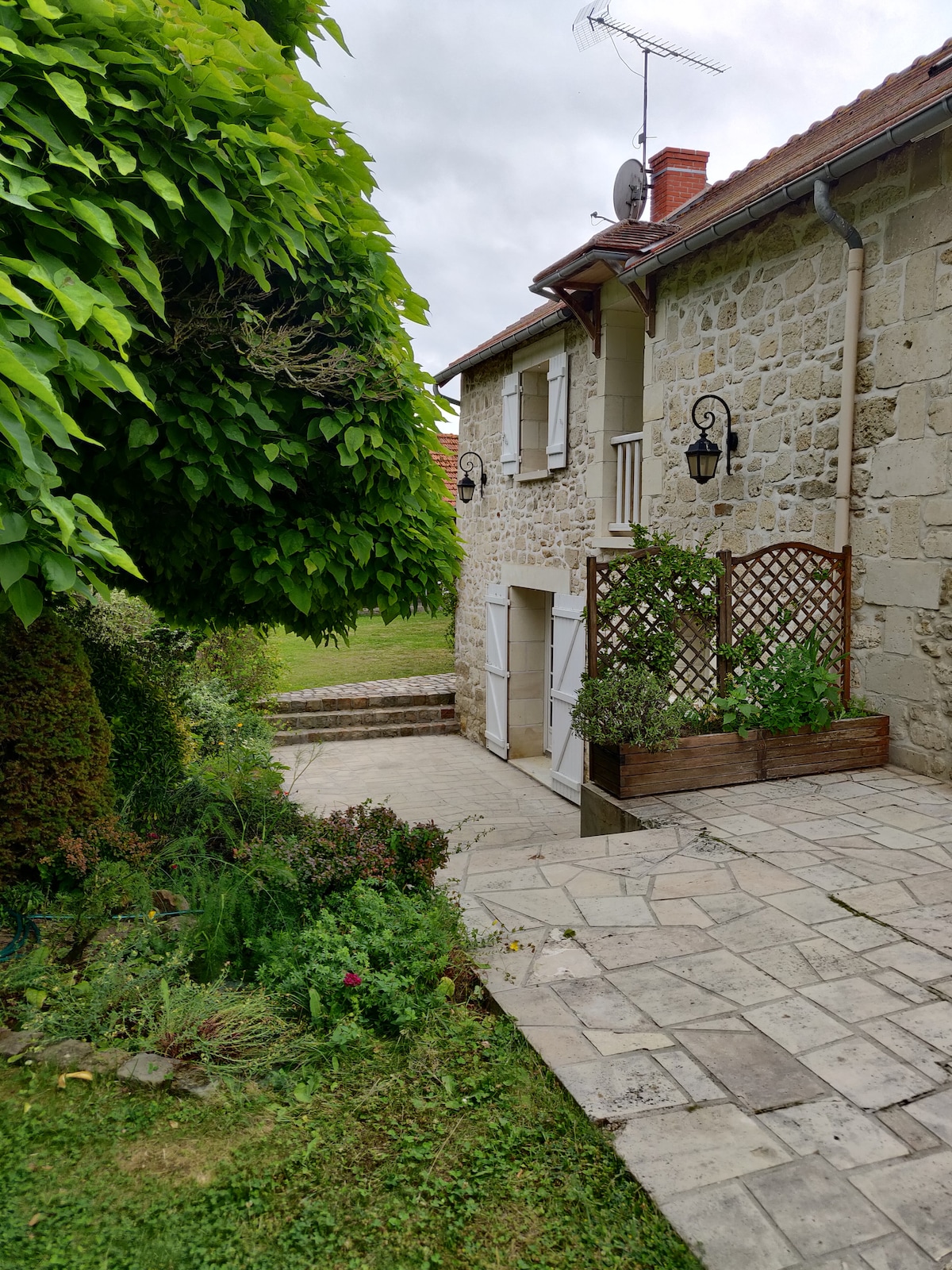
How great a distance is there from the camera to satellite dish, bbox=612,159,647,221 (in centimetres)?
952

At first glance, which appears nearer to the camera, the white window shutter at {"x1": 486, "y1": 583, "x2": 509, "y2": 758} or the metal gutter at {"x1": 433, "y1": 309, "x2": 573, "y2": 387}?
the metal gutter at {"x1": 433, "y1": 309, "x2": 573, "y2": 387}

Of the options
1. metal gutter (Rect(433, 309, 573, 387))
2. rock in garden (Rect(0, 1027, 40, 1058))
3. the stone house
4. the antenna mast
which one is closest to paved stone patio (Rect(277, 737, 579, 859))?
the stone house

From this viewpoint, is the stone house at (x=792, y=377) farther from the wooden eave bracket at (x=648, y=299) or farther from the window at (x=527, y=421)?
the window at (x=527, y=421)

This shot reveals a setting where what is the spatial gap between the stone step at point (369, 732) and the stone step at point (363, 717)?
0.05 m

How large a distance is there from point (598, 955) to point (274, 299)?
2859 millimetres

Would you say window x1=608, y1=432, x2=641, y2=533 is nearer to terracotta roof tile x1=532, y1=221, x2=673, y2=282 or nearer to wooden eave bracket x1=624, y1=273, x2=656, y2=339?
wooden eave bracket x1=624, y1=273, x2=656, y2=339

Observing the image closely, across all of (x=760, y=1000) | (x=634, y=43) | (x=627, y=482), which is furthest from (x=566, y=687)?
(x=634, y=43)

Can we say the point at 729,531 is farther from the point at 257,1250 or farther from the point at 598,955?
the point at 257,1250

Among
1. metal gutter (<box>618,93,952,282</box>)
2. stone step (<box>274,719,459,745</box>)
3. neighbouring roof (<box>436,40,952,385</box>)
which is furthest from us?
stone step (<box>274,719,459,745</box>)

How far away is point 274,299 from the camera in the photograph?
3.55 meters

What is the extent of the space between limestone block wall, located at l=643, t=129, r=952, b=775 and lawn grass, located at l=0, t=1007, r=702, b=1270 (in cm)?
370

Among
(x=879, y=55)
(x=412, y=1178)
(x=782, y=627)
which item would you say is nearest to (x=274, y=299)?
(x=412, y=1178)

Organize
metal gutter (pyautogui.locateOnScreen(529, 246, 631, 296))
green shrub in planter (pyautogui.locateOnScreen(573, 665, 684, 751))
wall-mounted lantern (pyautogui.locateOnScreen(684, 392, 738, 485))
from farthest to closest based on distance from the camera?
metal gutter (pyautogui.locateOnScreen(529, 246, 631, 296)) < wall-mounted lantern (pyautogui.locateOnScreen(684, 392, 738, 485)) < green shrub in planter (pyautogui.locateOnScreen(573, 665, 684, 751))

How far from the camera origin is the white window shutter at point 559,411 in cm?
909
